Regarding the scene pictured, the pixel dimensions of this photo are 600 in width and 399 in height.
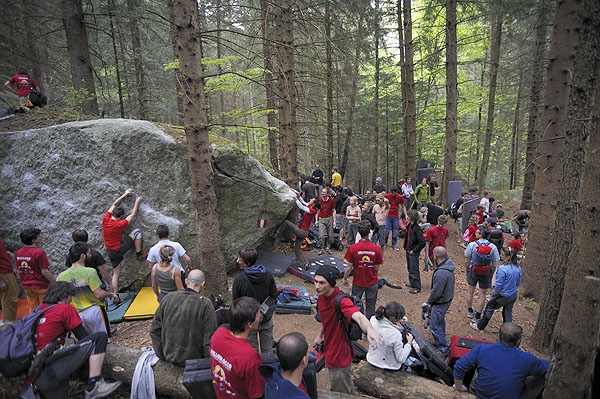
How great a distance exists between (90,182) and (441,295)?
789cm

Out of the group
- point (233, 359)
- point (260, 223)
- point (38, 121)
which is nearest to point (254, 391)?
point (233, 359)

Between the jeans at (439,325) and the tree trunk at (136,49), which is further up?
the tree trunk at (136,49)

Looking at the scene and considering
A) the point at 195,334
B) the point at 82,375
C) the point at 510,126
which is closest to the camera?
the point at 195,334

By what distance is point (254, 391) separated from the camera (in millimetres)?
2623

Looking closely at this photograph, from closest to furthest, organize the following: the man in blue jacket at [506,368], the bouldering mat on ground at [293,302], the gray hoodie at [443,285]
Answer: the man in blue jacket at [506,368], the gray hoodie at [443,285], the bouldering mat on ground at [293,302]

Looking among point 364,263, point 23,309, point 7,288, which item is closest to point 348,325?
point 364,263

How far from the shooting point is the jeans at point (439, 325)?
227 inches

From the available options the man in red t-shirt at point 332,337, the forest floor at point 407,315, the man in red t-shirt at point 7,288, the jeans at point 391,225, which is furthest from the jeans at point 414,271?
the man in red t-shirt at point 7,288

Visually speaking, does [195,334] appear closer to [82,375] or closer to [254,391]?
[254,391]

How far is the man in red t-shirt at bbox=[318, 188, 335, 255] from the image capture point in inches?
385

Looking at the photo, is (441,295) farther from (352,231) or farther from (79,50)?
(79,50)

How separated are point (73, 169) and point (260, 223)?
459 centimetres

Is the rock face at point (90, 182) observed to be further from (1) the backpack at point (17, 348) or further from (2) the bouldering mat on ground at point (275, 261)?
(1) the backpack at point (17, 348)

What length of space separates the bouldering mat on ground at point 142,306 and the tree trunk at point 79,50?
269 inches
